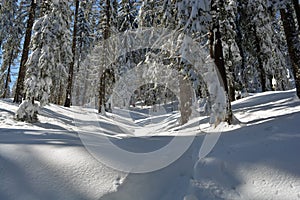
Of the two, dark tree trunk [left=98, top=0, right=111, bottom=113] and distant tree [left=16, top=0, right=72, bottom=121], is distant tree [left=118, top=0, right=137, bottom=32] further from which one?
distant tree [left=16, top=0, right=72, bottom=121]

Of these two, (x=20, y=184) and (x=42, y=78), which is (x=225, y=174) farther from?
(x=42, y=78)

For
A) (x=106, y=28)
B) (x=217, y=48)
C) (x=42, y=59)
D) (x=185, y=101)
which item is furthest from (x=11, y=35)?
(x=217, y=48)

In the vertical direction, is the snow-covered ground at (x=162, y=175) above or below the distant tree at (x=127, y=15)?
below

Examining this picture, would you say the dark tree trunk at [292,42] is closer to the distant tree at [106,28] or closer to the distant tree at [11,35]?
the distant tree at [106,28]

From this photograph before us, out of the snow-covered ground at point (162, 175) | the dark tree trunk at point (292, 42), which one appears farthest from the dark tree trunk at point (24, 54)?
the dark tree trunk at point (292, 42)

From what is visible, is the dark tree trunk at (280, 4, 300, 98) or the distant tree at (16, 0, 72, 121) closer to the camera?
the dark tree trunk at (280, 4, 300, 98)

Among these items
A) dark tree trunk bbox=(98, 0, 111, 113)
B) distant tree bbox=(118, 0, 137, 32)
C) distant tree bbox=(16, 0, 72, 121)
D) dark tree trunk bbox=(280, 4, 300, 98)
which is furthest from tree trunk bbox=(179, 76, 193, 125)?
distant tree bbox=(118, 0, 137, 32)

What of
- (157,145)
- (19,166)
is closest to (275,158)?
(157,145)

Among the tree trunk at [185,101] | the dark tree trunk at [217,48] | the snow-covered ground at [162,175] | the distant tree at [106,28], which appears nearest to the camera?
the snow-covered ground at [162,175]

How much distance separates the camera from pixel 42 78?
10.8m

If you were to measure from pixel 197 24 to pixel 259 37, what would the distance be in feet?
46.7

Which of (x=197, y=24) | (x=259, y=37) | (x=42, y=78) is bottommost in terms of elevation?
(x=42, y=78)

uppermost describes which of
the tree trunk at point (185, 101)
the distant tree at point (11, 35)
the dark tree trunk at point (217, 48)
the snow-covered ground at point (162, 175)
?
the distant tree at point (11, 35)

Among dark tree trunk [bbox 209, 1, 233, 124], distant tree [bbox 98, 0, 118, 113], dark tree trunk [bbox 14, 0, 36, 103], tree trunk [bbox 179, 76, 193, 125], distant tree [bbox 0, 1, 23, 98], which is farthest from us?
distant tree [bbox 0, 1, 23, 98]
